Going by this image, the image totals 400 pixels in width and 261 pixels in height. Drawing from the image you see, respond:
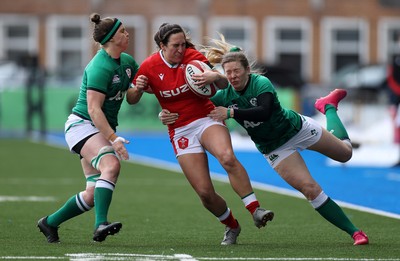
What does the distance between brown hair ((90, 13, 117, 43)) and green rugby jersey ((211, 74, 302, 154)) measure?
3.51 ft

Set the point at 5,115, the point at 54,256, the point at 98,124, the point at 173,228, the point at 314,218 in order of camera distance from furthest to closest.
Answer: the point at 5,115 → the point at 314,218 → the point at 173,228 → the point at 98,124 → the point at 54,256

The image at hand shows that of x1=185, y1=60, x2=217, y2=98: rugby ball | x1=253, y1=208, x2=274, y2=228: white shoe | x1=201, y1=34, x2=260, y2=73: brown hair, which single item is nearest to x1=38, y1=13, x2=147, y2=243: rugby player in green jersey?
x1=185, y1=60, x2=217, y2=98: rugby ball

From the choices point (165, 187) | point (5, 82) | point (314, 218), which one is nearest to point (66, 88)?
point (5, 82)

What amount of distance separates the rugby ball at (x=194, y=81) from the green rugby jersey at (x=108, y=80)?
0.53 meters

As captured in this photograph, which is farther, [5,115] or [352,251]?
[5,115]

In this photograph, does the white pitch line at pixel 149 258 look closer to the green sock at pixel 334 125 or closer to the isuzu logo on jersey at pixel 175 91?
the isuzu logo on jersey at pixel 175 91

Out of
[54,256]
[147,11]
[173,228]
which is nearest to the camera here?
[54,256]

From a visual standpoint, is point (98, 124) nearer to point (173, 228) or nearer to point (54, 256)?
point (54, 256)

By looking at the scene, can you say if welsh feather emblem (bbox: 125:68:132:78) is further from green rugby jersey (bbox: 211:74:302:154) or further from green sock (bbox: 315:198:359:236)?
green sock (bbox: 315:198:359:236)

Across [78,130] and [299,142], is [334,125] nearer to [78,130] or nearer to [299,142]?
[299,142]

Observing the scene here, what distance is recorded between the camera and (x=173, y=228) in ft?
39.2

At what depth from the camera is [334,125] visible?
11.1 metres

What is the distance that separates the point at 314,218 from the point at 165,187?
499 centimetres

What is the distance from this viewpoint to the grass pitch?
31.2 ft
